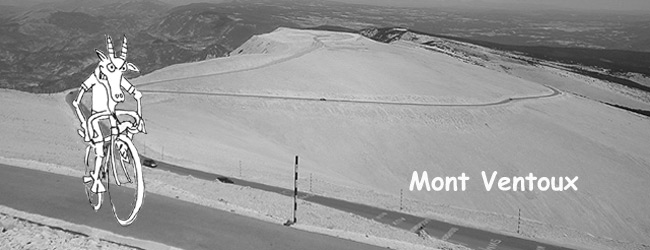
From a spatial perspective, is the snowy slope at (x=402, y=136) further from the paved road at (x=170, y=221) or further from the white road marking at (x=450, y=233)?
the paved road at (x=170, y=221)

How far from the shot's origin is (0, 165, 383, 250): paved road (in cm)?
1102

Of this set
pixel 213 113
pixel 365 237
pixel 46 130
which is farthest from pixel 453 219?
pixel 213 113

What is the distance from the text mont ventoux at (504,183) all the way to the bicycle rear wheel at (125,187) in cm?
2898

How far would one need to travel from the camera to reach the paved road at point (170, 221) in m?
11.0

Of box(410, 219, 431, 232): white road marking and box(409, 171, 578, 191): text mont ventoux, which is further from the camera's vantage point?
box(409, 171, 578, 191): text mont ventoux

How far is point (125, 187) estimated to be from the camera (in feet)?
44.5

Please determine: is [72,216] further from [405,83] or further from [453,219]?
[405,83]

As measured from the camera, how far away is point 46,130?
28.3 meters

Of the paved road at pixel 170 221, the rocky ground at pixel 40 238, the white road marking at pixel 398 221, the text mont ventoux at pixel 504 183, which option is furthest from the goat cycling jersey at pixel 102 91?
the text mont ventoux at pixel 504 183

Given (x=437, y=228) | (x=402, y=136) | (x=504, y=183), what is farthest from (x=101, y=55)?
(x=402, y=136)

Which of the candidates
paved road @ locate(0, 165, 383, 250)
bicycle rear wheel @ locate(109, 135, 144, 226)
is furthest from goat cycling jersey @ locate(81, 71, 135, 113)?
paved road @ locate(0, 165, 383, 250)

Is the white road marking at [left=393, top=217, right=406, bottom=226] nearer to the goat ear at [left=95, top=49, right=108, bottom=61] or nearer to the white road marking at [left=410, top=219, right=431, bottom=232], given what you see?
the white road marking at [left=410, top=219, right=431, bottom=232]

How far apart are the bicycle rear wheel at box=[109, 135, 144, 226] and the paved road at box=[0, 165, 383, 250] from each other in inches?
6.3

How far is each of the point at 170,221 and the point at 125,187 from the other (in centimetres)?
263
